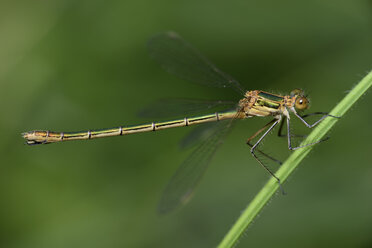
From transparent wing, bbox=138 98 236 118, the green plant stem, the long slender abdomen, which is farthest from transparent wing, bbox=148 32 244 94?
the green plant stem

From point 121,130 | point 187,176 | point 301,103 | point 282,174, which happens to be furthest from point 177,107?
point 282,174

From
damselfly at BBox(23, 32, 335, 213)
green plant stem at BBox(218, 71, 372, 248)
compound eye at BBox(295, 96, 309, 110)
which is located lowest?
green plant stem at BBox(218, 71, 372, 248)

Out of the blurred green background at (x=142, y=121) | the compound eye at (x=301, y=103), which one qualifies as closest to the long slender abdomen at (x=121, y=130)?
the blurred green background at (x=142, y=121)

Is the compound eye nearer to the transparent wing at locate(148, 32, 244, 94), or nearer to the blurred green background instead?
the transparent wing at locate(148, 32, 244, 94)

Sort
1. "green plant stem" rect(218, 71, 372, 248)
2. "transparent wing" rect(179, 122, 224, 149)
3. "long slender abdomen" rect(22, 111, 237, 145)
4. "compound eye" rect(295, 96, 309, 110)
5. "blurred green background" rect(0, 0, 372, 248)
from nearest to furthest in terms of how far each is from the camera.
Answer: "green plant stem" rect(218, 71, 372, 248)
"compound eye" rect(295, 96, 309, 110)
"transparent wing" rect(179, 122, 224, 149)
"long slender abdomen" rect(22, 111, 237, 145)
"blurred green background" rect(0, 0, 372, 248)

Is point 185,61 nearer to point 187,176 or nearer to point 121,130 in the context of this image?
point 121,130

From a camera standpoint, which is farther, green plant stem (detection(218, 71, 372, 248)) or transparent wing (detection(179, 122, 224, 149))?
transparent wing (detection(179, 122, 224, 149))

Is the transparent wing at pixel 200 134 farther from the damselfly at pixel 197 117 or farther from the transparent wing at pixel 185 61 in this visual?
the transparent wing at pixel 185 61

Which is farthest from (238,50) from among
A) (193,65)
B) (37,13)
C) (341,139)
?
(37,13)
